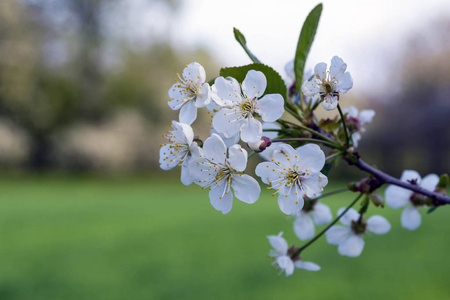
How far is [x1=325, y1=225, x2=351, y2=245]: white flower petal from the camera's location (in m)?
0.91

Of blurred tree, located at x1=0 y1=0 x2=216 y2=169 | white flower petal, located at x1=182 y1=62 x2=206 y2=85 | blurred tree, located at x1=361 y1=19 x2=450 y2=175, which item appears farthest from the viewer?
blurred tree, located at x1=0 y1=0 x2=216 y2=169

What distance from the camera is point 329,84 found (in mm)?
673

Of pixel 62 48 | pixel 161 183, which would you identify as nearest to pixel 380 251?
pixel 161 183

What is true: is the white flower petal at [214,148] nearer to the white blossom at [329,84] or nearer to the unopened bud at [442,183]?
the white blossom at [329,84]

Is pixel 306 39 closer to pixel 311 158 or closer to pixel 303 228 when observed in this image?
pixel 311 158

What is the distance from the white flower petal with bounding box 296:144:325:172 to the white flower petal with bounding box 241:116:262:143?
0.21ft

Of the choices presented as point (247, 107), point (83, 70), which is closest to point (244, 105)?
point (247, 107)

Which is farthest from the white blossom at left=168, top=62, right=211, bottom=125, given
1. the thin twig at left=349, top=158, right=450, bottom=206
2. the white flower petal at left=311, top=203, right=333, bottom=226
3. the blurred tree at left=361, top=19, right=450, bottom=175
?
the blurred tree at left=361, top=19, right=450, bottom=175

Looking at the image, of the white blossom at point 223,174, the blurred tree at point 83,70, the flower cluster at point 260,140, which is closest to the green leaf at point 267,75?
the flower cluster at point 260,140

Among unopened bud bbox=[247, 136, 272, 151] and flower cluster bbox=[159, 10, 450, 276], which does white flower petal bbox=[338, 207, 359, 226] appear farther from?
unopened bud bbox=[247, 136, 272, 151]

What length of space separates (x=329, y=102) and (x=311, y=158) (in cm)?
9

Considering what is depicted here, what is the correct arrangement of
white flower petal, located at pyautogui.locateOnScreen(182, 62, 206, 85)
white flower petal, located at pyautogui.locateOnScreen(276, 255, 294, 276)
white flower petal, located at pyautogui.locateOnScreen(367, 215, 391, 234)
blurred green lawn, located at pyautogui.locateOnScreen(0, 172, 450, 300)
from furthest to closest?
blurred green lawn, located at pyautogui.locateOnScreen(0, 172, 450, 300)
white flower petal, located at pyautogui.locateOnScreen(367, 215, 391, 234)
white flower petal, located at pyautogui.locateOnScreen(276, 255, 294, 276)
white flower petal, located at pyautogui.locateOnScreen(182, 62, 206, 85)

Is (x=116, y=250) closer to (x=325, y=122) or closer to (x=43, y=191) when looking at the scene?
(x=325, y=122)

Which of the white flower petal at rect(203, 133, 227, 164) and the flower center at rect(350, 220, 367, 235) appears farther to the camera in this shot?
the flower center at rect(350, 220, 367, 235)
